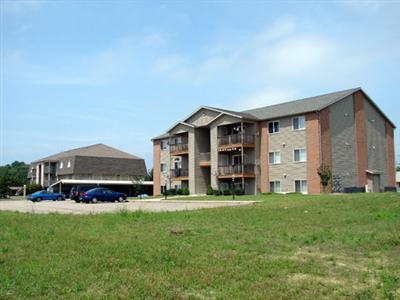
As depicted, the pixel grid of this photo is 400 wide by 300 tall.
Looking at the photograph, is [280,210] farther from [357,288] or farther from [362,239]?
[357,288]

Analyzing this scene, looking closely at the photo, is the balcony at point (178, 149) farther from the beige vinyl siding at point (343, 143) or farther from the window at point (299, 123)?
the beige vinyl siding at point (343, 143)

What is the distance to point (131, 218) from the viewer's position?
1748cm

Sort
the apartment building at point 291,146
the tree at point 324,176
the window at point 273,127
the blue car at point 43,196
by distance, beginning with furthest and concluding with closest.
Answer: the blue car at point 43,196, the window at point 273,127, the apartment building at point 291,146, the tree at point 324,176

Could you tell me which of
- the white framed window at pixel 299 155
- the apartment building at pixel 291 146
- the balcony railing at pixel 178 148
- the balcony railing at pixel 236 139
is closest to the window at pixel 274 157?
the apartment building at pixel 291 146

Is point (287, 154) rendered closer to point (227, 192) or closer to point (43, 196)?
point (227, 192)

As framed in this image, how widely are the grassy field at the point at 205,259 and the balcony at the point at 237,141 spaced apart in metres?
29.3

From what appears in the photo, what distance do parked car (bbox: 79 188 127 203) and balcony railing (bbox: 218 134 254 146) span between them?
1219 cm

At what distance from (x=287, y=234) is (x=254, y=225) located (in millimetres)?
2120

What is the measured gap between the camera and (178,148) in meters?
53.3

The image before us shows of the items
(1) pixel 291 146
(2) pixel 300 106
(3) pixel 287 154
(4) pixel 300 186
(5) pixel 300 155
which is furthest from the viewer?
(2) pixel 300 106

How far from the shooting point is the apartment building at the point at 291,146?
40750mm

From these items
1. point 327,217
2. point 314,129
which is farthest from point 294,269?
point 314,129

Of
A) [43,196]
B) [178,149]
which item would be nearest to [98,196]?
[43,196]

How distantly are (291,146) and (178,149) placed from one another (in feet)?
52.3
